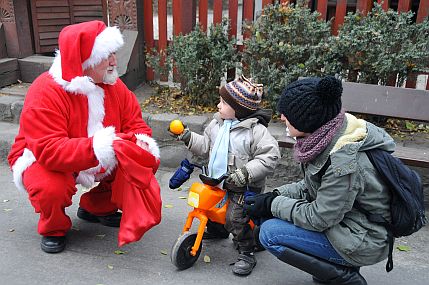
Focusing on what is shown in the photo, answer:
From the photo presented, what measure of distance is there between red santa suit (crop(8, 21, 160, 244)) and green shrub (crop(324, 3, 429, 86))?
2095 millimetres

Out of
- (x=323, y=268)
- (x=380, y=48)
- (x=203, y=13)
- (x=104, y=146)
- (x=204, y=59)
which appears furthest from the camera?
(x=203, y=13)

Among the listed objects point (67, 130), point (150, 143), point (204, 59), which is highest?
point (204, 59)

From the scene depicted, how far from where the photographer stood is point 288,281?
285 cm

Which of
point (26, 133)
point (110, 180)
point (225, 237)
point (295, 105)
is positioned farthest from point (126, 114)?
point (295, 105)

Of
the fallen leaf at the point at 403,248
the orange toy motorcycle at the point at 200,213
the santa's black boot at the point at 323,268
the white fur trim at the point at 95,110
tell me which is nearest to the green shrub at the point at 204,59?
the white fur trim at the point at 95,110

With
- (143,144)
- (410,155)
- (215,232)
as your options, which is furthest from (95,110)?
(410,155)

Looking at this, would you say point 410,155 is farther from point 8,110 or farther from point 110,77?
point 8,110

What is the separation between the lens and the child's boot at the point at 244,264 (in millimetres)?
2871

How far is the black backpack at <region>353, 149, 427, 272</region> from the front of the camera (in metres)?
2.27

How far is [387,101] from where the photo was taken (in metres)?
3.93

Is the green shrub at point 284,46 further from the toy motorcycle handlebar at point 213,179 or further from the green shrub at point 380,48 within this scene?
the toy motorcycle handlebar at point 213,179

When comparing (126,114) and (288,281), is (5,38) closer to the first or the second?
(126,114)

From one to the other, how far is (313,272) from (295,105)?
2.91ft

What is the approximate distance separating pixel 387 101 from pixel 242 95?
1.69m
